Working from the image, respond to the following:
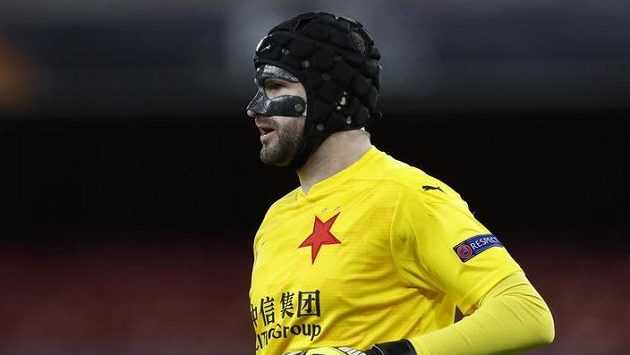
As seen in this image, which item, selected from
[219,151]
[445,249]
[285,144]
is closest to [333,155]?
[285,144]

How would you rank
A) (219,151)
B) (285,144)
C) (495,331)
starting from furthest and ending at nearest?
(219,151) → (285,144) → (495,331)

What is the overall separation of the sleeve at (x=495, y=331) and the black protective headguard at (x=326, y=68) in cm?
74

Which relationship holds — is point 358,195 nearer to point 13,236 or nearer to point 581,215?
point 581,215

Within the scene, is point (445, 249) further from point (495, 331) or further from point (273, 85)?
point (273, 85)

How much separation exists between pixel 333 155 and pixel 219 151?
24.3 feet

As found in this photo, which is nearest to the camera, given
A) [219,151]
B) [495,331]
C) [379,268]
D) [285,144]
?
[495,331]

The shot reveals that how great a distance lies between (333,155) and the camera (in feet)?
10.6

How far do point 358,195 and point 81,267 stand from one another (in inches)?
321

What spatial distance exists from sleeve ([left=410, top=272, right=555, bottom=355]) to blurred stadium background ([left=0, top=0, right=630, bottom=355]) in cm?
660

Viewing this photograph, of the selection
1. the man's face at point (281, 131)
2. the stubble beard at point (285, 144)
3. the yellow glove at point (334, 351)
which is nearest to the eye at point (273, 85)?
the man's face at point (281, 131)

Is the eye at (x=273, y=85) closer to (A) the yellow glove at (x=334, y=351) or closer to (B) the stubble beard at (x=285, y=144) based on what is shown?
(B) the stubble beard at (x=285, y=144)

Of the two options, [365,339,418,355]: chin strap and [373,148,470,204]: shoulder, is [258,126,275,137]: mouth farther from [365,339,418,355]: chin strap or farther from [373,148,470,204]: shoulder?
[365,339,418,355]: chin strap

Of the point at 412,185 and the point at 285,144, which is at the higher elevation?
the point at 285,144

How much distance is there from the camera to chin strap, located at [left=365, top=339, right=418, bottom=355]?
8.69 ft
